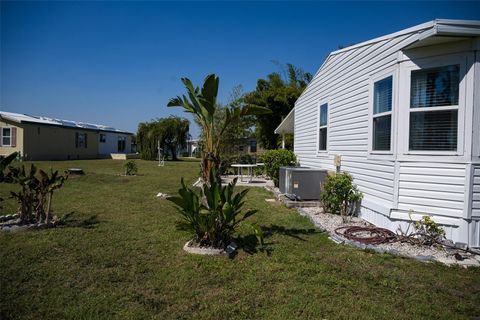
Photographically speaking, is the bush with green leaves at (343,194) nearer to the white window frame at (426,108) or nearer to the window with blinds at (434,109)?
the white window frame at (426,108)

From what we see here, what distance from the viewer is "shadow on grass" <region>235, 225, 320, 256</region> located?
4.75m

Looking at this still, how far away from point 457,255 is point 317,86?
6931mm

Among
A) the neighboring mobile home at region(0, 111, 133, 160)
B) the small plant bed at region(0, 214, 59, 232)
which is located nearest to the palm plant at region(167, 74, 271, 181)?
the small plant bed at region(0, 214, 59, 232)

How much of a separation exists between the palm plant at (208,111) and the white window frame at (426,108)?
2.41 meters

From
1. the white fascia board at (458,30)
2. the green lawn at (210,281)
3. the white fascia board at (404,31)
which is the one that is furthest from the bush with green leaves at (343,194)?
the white fascia board at (458,30)

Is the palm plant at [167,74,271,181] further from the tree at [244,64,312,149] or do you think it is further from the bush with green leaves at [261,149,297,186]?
the tree at [244,64,312,149]

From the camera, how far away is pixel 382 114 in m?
5.97

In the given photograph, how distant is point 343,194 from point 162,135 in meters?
29.8

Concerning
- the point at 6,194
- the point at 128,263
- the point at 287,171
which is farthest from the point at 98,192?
the point at 128,263

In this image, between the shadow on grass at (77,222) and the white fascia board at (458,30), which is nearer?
the white fascia board at (458,30)

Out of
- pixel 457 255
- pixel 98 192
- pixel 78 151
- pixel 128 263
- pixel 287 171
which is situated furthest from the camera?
pixel 78 151

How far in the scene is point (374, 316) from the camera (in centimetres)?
292

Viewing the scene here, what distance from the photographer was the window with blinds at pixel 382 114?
19.0 feet

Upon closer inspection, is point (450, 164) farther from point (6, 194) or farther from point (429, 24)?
point (6, 194)
